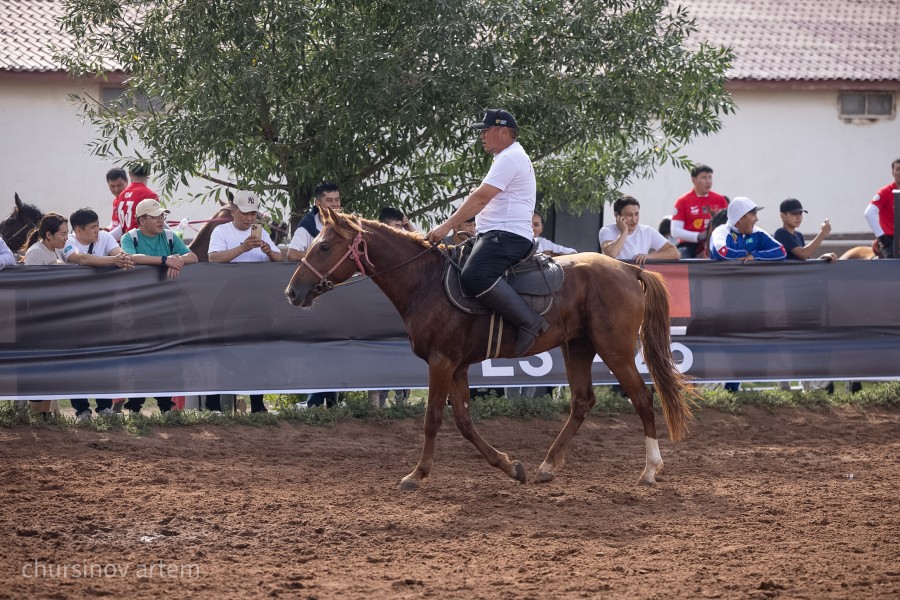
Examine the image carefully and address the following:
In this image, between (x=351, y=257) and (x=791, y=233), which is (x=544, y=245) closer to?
(x=791, y=233)

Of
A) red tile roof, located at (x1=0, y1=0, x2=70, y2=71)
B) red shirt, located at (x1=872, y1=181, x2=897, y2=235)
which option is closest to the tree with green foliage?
red shirt, located at (x1=872, y1=181, x2=897, y2=235)

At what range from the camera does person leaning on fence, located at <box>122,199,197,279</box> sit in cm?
1087

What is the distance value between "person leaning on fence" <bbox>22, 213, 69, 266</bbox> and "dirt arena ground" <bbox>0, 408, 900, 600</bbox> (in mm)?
1998

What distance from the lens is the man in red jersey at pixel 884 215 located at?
14.5 meters

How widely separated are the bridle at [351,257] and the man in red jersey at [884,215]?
8.69m

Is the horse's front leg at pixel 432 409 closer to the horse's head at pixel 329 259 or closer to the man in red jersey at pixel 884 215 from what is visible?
the horse's head at pixel 329 259

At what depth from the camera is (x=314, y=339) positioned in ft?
36.7

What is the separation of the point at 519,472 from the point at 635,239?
4533 millimetres

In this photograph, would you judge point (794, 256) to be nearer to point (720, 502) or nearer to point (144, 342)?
point (720, 502)

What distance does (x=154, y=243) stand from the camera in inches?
442

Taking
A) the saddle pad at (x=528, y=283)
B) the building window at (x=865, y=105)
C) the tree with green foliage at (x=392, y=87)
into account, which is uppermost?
the building window at (x=865, y=105)

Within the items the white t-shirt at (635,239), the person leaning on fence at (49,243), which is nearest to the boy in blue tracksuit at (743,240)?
the white t-shirt at (635,239)

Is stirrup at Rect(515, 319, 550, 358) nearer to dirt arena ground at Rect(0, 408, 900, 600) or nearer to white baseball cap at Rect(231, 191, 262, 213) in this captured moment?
dirt arena ground at Rect(0, 408, 900, 600)

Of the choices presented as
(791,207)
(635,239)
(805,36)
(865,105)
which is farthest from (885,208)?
(805,36)
